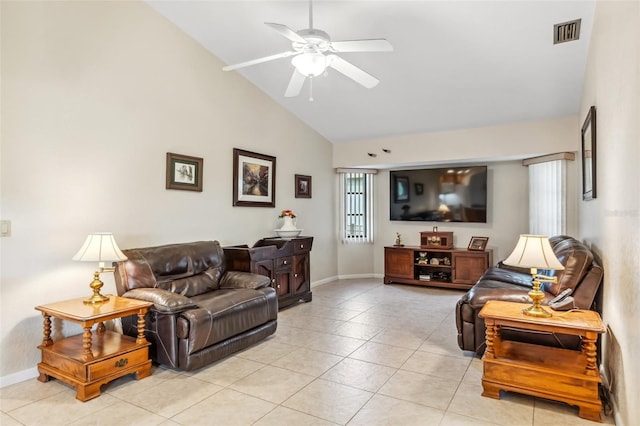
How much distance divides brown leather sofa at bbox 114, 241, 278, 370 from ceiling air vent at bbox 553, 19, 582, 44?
3684 millimetres

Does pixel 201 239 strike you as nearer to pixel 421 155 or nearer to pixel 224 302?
pixel 224 302

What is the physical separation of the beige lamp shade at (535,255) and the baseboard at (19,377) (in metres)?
3.76

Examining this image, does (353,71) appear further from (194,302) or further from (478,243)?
(478,243)

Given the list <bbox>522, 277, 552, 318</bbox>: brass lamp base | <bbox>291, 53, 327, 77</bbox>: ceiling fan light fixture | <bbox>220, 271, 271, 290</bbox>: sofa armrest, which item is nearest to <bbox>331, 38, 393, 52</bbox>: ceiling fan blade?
<bbox>291, 53, 327, 77</bbox>: ceiling fan light fixture

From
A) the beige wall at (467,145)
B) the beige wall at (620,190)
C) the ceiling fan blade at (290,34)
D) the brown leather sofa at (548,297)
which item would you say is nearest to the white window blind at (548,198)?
the beige wall at (467,145)

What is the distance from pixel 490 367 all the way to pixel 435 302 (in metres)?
2.80

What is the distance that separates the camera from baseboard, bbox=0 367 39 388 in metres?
2.88

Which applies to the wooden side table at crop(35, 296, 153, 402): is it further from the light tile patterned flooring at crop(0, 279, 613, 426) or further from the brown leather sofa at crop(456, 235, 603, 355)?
the brown leather sofa at crop(456, 235, 603, 355)

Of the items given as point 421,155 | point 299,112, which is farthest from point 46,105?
point 421,155

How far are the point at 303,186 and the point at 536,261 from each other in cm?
411

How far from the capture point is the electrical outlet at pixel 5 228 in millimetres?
2860

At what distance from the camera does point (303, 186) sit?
6262 mm

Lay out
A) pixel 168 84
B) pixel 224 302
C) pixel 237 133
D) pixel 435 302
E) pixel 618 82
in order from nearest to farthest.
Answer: pixel 618 82, pixel 224 302, pixel 168 84, pixel 237 133, pixel 435 302

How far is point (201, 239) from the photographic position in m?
4.58
